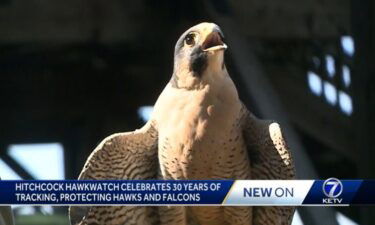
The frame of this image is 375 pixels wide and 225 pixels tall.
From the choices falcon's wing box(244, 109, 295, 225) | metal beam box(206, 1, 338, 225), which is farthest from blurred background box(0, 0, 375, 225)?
falcon's wing box(244, 109, 295, 225)

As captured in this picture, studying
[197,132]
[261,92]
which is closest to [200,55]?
[197,132]

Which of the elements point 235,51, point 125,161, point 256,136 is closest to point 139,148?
point 125,161

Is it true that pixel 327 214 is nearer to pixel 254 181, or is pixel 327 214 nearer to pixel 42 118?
pixel 42 118

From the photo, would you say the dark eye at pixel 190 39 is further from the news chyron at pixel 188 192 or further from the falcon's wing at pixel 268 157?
the news chyron at pixel 188 192

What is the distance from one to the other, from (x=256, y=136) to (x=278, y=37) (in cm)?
288

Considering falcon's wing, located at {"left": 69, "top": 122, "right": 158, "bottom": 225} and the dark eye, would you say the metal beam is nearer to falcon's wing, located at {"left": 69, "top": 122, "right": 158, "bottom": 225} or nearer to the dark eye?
falcon's wing, located at {"left": 69, "top": 122, "right": 158, "bottom": 225}

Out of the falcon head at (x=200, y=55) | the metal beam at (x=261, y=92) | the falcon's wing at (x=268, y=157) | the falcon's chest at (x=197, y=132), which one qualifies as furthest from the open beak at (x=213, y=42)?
the metal beam at (x=261, y=92)

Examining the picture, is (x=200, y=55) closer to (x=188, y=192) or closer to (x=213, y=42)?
(x=213, y=42)

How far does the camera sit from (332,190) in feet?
10.2

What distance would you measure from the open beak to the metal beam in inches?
92.8

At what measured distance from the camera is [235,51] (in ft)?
19.8

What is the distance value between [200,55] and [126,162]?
0.36 metres

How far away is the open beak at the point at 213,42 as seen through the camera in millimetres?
3025

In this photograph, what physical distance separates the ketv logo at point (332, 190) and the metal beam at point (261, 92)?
219 centimetres
